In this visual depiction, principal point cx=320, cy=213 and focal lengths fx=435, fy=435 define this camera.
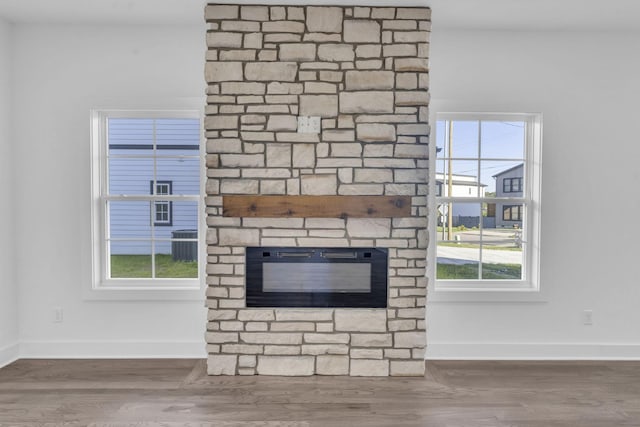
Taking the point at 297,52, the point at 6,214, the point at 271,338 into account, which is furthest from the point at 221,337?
the point at 297,52

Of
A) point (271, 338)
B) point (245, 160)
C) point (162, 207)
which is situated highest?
point (245, 160)

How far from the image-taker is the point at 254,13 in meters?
3.17

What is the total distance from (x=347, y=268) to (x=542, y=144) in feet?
6.48

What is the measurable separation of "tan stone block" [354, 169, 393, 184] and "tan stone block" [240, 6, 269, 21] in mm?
1310

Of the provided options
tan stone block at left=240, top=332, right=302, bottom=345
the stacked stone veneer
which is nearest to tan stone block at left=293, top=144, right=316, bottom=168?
the stacked stone veneer

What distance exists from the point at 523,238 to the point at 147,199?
3282 mm

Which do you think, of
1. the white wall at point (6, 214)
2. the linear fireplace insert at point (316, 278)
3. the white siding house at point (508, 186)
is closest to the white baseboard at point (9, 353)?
the white wall at point (6, 214)

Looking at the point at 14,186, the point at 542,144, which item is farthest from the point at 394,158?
the point at 14,186

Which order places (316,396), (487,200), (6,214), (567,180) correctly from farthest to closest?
(487,200), (567,180), (6,214), (316,396)

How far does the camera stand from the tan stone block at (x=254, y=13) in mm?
3168

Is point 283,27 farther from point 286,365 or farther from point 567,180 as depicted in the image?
point 567,180

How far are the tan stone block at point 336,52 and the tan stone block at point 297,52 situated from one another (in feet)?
0.19

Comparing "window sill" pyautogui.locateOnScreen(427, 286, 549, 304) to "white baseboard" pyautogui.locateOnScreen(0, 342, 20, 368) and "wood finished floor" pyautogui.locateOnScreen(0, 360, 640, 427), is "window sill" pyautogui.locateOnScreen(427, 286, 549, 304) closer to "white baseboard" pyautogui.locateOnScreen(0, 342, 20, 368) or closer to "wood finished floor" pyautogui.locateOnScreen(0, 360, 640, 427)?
"wood finished floor" pyautogui.locateOnScreen(0, 360, 640, 427)

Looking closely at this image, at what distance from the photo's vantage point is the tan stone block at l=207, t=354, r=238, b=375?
128 inches
